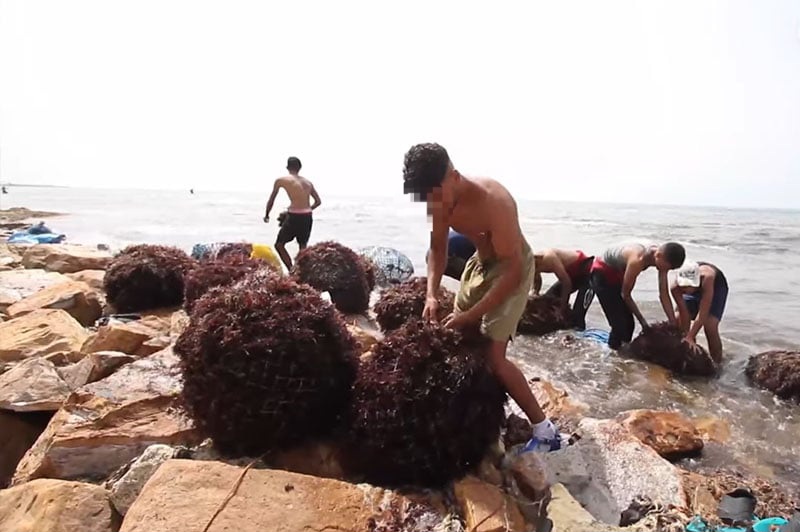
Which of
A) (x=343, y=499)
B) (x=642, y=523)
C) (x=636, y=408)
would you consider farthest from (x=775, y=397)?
(x=343, y=499)

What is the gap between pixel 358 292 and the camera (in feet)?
25.2

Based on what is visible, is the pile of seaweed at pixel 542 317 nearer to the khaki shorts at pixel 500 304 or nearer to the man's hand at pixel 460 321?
the khaki shorts at pixel 500 304

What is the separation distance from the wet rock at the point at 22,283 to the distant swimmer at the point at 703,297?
→ 26.5 feet

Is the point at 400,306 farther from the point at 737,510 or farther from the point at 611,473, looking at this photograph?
the point at 737,510

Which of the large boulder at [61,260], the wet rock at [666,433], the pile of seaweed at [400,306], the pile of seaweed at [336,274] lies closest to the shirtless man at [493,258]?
the wet rock at [666,433]

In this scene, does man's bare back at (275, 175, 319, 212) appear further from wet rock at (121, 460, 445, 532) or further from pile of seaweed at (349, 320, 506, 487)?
wet rock at (121, 460, 445, 532)

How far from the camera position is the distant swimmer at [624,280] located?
289 inches

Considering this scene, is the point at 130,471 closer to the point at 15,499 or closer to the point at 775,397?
the point at 15,499

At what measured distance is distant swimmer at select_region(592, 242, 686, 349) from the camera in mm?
7332

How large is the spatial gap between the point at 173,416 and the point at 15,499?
2.97 ft

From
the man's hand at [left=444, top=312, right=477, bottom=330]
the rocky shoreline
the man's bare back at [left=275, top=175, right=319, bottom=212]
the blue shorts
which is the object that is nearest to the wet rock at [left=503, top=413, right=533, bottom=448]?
the rocky shoreline

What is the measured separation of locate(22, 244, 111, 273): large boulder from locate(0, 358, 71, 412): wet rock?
655cm

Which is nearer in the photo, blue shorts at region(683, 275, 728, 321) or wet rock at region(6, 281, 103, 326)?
wet rock at region(6, 281, 103, 326)

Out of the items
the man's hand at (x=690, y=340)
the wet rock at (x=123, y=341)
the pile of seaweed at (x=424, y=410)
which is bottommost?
the man's hand at (x=690, y=340)
